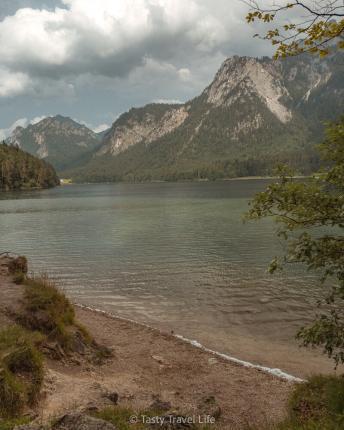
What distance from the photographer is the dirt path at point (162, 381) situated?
38.7 feet

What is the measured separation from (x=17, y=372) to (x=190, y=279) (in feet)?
66.1

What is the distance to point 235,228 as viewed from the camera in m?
56.8

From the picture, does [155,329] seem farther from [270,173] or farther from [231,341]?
[270,173]

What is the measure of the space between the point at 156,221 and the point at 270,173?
58440 mm

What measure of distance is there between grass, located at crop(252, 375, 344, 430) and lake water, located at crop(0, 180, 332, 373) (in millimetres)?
5348

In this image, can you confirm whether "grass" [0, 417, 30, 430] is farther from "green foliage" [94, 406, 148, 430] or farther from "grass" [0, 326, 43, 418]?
"green foliage" [94, 406, 148, 430]

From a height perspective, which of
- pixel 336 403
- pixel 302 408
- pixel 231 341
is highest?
pixel 336 403

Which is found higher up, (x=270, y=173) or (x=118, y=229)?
(x=270, y=173)

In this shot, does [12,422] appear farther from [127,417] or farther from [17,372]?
[17,372]

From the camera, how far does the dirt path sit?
11.8 m

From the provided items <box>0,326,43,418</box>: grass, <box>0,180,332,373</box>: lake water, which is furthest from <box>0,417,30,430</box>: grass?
<box>0,180,332,373</box>: lake water

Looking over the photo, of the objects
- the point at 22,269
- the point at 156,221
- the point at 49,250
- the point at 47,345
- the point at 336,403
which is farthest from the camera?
the point at 156,221

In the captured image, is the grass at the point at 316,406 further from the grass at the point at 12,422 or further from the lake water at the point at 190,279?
the grass at the point at 12,422

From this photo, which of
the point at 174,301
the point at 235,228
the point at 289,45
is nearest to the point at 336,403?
the point at 289,45
